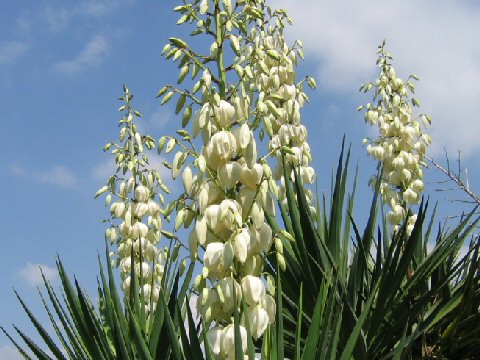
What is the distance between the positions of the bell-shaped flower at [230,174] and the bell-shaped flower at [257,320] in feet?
1.10

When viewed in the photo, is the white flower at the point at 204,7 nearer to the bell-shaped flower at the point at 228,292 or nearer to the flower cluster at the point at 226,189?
the flower cluster at the point at 226,189

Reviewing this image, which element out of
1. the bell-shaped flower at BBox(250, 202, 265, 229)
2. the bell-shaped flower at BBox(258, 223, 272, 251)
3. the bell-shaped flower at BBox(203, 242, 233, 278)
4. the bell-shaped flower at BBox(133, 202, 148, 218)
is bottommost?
the bell-shaped flower at BBox(203, 242, 233, 278)

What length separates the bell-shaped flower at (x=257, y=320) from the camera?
181cm

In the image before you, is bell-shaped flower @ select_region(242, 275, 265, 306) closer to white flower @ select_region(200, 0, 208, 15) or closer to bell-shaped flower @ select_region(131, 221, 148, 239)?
white flower @ select_region(200, 0, 208, 15)

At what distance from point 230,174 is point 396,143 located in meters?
2.89

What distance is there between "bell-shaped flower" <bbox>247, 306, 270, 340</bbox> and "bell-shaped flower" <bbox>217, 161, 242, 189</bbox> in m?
0.34

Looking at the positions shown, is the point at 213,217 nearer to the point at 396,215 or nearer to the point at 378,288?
the point at 378,288

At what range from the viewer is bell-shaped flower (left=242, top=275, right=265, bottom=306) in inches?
70.9

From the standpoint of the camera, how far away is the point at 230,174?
1879 millimetres

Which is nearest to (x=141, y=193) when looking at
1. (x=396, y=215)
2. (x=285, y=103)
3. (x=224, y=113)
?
(x=285, y=103)

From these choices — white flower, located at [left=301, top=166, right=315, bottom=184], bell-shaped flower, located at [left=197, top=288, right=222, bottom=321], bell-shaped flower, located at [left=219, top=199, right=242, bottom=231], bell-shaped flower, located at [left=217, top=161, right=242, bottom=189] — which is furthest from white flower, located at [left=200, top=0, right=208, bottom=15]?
white flower, located at [left=301, top=166, right=315, bottom=184]

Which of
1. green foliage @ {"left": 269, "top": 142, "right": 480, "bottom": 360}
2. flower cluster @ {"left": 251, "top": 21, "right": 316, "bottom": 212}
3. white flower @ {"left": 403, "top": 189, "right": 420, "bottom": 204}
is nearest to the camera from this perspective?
green foliage @ {"left": 269, "top": 142, "right": 480, "bottom": 360}

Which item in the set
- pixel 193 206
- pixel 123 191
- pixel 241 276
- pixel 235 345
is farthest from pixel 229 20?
pixel 123 191

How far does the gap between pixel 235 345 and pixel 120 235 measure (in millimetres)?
2560
